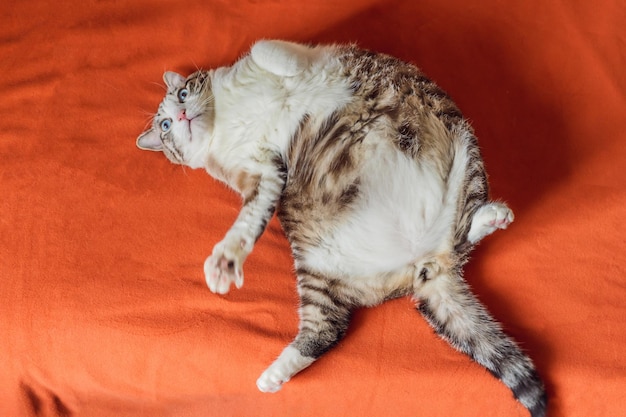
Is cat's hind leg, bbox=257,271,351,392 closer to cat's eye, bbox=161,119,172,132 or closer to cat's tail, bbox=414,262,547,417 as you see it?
cat's tail, bbox=414,262,547,417

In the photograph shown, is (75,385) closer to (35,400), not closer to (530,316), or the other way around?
(35,400)

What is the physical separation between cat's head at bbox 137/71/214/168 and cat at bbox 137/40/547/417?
0.02 metres

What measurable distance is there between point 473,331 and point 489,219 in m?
0.33

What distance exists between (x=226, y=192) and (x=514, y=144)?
101 cm

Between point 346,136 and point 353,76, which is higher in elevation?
point 353,76

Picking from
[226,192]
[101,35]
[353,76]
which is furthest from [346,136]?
[101,35]

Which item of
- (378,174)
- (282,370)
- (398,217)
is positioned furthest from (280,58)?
(282,370)

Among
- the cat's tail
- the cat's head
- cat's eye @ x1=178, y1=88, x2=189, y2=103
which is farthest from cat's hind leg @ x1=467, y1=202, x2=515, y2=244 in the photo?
cat's eye @ x1=178, y1=88, x2=189, y2=103

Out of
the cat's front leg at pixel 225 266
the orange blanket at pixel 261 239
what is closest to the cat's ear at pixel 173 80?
the orange blanket at pixel 261 239

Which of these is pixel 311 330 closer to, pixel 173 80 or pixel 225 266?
pixel 225 266

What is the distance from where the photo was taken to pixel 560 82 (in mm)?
1887

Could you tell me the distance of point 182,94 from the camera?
1.86 meters

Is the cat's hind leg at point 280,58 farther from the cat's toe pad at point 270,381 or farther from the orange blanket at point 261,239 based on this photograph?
the cat's toe pad at point 270,381

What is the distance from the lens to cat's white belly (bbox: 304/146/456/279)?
156 cm
